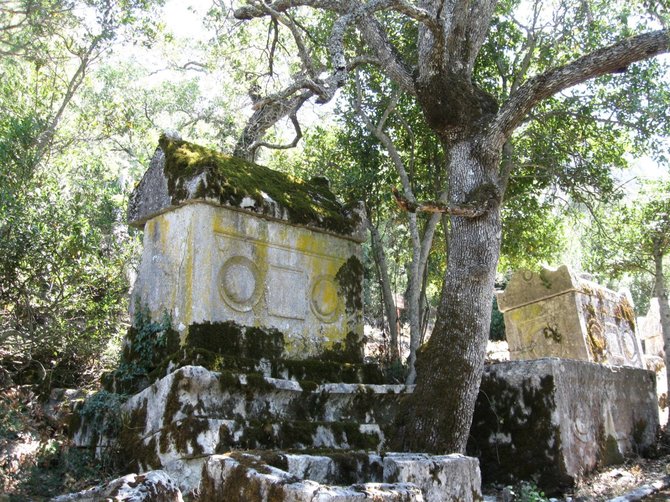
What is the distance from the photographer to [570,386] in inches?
247

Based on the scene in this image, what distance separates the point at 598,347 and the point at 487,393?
3.04 m

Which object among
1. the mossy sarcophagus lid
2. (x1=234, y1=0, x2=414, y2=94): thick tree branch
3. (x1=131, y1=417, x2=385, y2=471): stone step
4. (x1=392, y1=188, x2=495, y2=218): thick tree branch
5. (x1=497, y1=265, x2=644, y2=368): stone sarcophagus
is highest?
(x1=234, y1=0, x2=414, y2=94): thick tree branch

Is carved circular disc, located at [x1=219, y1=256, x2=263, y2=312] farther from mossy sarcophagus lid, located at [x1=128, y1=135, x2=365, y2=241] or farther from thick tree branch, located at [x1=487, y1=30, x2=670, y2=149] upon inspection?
thick tree branch, located at [x1=487, y1=30, x2=670, y2=149]

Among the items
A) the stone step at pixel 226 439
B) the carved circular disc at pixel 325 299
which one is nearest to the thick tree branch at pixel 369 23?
the carved circular disc at pixel 325 299

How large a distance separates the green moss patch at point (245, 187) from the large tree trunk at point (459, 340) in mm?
1625

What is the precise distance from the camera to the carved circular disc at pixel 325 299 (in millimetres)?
6984

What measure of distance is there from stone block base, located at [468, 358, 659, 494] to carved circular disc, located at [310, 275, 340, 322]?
1745mm

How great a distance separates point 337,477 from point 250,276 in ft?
9.18

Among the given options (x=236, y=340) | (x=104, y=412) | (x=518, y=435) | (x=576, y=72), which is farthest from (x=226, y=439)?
(x=576, y=72)

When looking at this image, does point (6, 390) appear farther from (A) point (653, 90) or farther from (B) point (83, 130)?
(A) point (653, 90)

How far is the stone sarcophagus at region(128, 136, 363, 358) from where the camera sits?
6188 millimetres

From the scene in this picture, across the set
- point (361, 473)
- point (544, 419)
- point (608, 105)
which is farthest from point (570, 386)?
point (608, 105)

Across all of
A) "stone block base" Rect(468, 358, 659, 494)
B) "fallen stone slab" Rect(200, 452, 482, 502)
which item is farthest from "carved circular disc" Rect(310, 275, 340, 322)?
"fallen stone slab" Rect(200, 452, 482, 502)

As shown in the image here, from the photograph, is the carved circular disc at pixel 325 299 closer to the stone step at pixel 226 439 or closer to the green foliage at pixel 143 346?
the stone step at pixel 226 439
